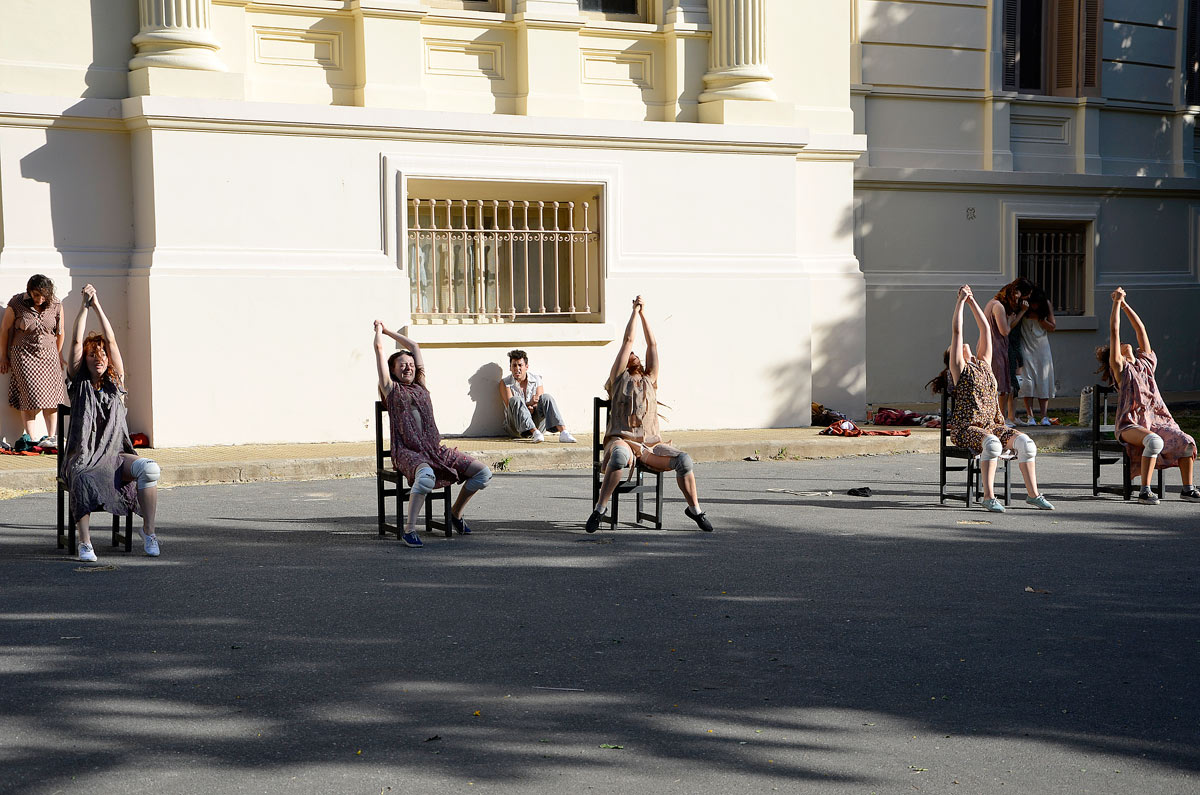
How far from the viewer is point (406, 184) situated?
1507 centimetres

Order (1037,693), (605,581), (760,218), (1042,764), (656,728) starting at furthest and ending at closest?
1. (760,218)
2. (605,581)
3. (1037,693)
4. (656,728)
5. (1042,764)

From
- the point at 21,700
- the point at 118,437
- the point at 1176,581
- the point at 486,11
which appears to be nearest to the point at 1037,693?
the point at 1176,581

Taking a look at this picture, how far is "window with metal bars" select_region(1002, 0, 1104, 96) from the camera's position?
67.7ft

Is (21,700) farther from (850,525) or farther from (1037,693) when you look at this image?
(850,525)

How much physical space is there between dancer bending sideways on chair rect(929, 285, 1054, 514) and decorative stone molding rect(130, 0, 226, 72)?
25.1 feet

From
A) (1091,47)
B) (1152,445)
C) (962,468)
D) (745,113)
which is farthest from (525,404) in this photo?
(1091,47)

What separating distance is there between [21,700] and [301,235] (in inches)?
367

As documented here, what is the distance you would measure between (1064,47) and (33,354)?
14.7m

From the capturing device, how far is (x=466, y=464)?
9.79 metres

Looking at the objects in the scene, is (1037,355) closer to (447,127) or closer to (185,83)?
(447,127)

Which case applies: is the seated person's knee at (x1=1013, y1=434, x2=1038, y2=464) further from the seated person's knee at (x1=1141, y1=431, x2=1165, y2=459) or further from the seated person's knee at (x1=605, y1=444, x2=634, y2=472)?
the seated person's knee at (x1=605, y1=444, x2=634, y2=472)

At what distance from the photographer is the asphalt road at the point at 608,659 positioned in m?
4.92

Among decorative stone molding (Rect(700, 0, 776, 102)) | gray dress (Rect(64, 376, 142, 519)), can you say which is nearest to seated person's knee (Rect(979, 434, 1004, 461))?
gray dress (Rect(64, 376, 142, 519))

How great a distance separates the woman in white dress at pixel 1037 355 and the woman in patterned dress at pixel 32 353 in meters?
10.4
